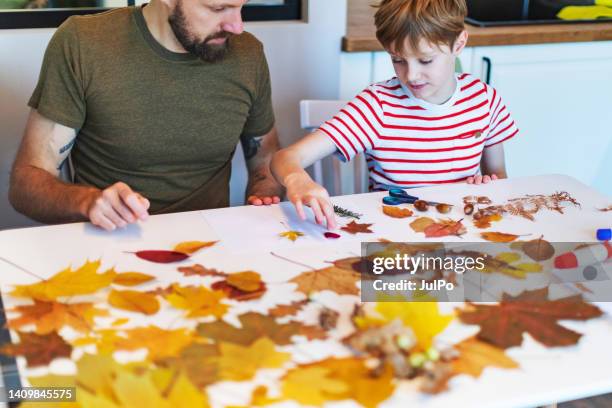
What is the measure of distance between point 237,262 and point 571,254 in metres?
0.54

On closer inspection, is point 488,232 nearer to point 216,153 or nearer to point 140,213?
point 140,213

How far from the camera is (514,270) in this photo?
4.11ft

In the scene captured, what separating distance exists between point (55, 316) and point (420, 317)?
0.49 metres

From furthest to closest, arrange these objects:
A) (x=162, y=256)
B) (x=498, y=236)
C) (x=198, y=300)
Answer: (x=498, y=236), (x=162, y=256), (x=198, y=300)

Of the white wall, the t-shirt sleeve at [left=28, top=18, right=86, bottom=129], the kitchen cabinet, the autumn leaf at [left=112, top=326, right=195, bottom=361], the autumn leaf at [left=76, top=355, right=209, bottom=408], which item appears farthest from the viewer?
the kitchen cabinet

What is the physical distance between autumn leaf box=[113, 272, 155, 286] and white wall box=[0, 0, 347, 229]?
1081 millimetres

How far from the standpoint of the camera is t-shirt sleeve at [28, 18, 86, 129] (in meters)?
1.65

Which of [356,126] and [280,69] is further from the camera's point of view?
[280,69]

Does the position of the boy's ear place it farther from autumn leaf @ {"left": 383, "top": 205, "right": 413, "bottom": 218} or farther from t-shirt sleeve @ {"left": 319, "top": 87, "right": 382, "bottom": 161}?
autumn leaf @ {"left": 383, "top": 205, "right": 413, "bottom": 218}

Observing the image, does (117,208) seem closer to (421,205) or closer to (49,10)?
(421,205)

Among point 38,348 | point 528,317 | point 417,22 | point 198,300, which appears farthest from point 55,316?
point 417,22

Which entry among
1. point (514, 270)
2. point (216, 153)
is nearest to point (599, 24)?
point (216, 153)

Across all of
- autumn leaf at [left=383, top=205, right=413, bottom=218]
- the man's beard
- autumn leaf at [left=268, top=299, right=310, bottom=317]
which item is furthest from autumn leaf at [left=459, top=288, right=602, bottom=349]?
the man's beard

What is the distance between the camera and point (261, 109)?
1905 millimetres
